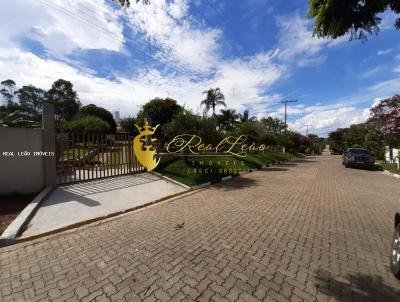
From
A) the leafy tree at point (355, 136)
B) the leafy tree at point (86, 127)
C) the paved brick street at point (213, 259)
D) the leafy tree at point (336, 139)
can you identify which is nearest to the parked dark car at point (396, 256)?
the paved brick street at point (213, 259)

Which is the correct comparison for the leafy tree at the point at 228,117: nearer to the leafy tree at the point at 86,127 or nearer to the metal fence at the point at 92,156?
the leafy tree at the point at 86,127

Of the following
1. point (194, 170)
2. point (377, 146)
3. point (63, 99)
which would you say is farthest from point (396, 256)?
point (63, 99)

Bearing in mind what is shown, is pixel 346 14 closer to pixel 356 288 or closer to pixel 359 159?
pixel 356 288

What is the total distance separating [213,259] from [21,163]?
6812 millimetres

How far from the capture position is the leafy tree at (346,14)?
2830 mm

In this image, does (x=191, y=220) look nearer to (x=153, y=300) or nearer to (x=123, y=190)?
(x=153, y=300)

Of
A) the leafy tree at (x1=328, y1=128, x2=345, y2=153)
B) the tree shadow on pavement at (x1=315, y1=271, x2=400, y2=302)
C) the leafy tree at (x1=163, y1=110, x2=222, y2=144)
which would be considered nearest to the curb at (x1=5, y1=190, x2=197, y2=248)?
the tree shadow on pavement at (x1=315, y1=271, x2=400, y2=302)

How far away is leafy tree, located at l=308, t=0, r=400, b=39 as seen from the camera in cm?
283

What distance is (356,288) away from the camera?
2.92m

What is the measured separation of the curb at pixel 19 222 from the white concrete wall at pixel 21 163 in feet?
3.46

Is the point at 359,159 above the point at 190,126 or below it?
below

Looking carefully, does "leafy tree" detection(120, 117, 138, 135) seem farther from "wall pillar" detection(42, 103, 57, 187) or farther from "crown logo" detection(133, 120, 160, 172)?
"wall pillar" detection(42, 103, 57, 187)

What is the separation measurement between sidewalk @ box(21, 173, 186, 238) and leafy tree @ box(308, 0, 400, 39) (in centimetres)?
596

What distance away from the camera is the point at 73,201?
6.79 meters
